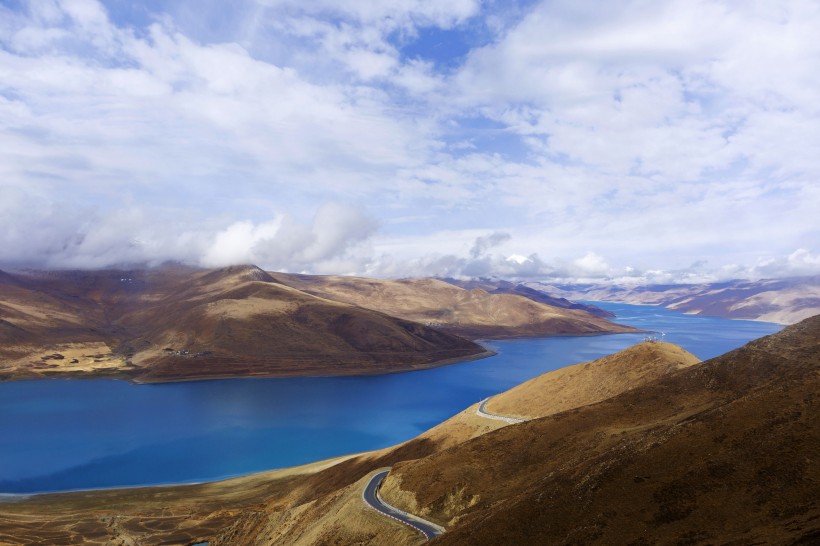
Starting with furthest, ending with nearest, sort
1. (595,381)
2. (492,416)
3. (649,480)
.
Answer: (595,381)
(492,416)
(649,480)

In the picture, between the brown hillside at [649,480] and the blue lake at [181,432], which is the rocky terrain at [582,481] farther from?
the blue lake at [181,432]

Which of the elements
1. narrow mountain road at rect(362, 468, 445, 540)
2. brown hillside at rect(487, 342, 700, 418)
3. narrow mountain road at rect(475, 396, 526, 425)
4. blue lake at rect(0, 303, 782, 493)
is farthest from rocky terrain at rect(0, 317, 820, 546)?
blue lake at rect(0, 303, 782, 493)

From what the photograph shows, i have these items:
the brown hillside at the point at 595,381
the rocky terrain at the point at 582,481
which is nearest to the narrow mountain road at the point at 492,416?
the brown hillside at the point at 595,381

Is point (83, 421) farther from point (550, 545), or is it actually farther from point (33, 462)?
point (550, 545)

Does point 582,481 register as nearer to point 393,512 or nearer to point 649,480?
point 649,480

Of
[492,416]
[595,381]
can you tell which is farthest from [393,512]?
[595,381]

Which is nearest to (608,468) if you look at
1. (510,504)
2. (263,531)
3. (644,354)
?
(510,504)
